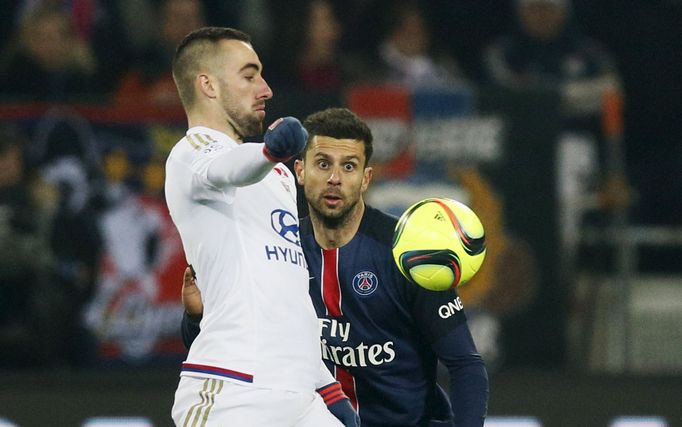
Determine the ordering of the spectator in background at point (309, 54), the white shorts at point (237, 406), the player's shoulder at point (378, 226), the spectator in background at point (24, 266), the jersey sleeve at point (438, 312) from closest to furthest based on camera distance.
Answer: the white shorts at point (237, 406), the jersey sleeve at point (438, 312), the player's shoulder at point (378, 226), the spectator in background at point (24, 266), the spectator in background at point (309, 54)

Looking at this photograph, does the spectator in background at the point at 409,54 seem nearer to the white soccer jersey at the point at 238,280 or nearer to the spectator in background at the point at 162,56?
the spectator in background at the point at 162,56

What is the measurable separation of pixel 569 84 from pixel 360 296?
412 cm

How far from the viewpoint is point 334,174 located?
5074 mm

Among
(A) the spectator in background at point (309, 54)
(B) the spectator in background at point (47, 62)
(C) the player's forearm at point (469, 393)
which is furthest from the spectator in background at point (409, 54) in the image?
(C) the player's forearm at point (469, 393)

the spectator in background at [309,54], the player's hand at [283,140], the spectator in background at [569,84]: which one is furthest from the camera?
the spectator in background at [309,54]

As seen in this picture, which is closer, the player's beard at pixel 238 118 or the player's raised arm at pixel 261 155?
the player's raised arm at pixel 261 155

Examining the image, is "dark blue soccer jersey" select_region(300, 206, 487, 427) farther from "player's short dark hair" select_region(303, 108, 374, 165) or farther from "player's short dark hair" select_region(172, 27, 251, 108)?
"player's short dark hair" select_region(172, 27, 251, 108)

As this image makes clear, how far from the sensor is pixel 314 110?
26.2ft

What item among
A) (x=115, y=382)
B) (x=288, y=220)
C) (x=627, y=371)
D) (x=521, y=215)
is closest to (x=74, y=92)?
(x=115, y=382)

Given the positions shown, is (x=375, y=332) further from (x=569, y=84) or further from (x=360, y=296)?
(x=569, y=84)

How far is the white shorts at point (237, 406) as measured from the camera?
4395mm

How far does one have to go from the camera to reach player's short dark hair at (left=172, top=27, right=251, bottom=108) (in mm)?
4680

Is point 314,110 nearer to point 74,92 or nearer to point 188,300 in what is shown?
point 74,92

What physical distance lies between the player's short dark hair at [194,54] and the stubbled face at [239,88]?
0.04 m
